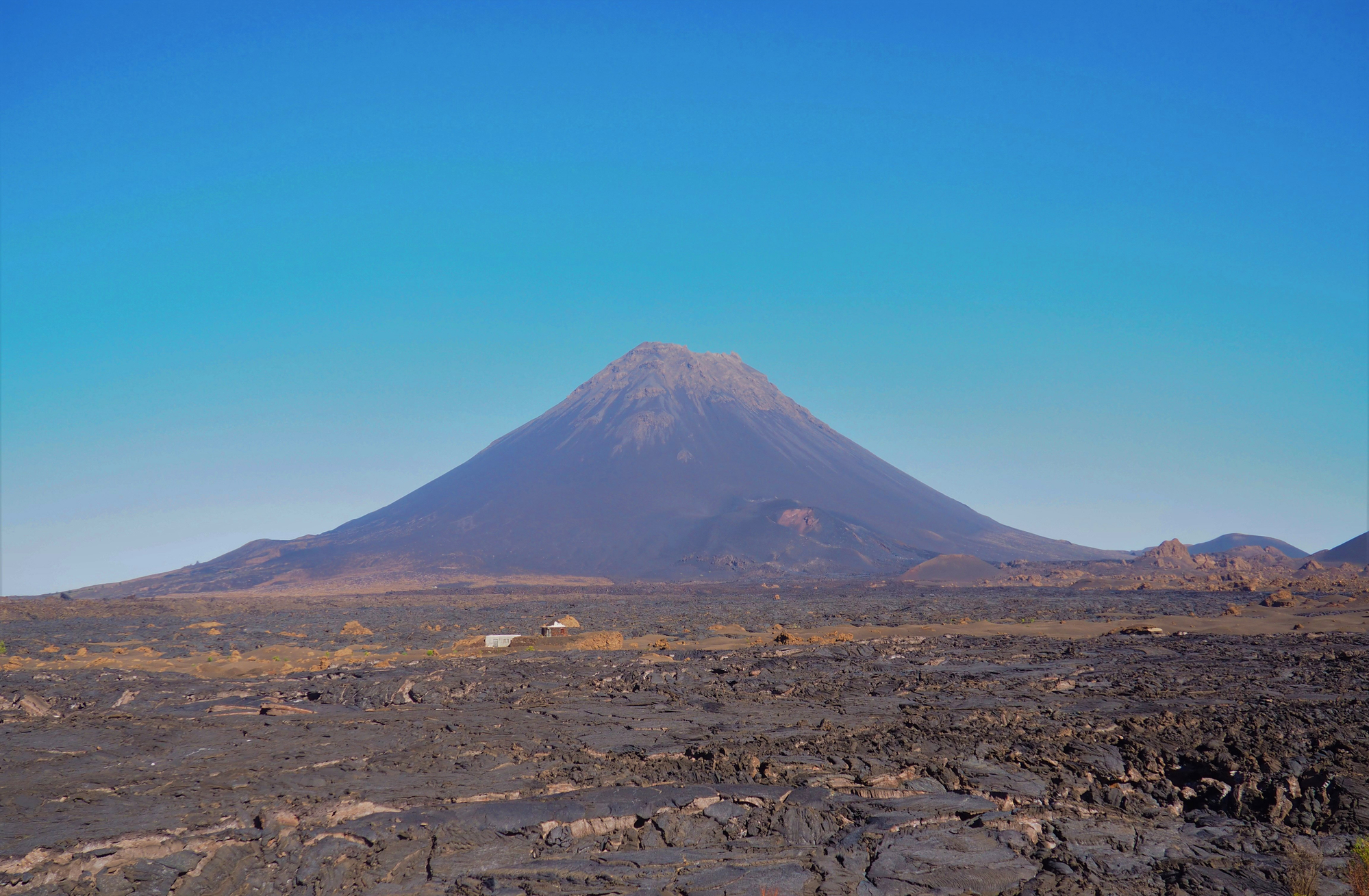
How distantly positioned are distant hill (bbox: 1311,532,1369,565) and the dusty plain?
87.8 meters

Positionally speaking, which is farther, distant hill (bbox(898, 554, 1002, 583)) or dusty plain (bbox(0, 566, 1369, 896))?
distant hill (bbox(898, 554, 1002, 583))

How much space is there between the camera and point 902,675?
18.8 metres

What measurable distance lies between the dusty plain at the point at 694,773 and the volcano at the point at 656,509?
83.6 metres

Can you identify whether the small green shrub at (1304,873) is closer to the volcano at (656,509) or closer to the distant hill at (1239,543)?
the volcano at (656,509)

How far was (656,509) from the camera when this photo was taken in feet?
441

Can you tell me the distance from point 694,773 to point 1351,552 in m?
111

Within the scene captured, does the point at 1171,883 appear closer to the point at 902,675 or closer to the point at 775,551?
the point at 902,675

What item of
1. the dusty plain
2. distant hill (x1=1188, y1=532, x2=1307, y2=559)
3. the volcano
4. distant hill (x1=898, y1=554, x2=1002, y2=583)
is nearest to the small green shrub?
the dusty plain

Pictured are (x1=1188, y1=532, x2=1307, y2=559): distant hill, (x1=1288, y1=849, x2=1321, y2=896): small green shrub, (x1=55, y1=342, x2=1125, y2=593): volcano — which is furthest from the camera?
(x1=1188, y1=532, x2=1307, y2=559): distant hill

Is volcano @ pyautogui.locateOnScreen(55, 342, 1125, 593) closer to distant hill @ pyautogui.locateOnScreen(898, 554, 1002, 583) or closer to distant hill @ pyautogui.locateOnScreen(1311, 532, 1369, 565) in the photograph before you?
distant hill @ pyautogui.locateOnScreen(898, 554, 1002, 583)

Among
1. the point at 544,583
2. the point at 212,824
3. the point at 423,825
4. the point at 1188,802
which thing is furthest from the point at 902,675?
the point at 544,583

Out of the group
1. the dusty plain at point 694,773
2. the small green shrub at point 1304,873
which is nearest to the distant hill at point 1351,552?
the dusty plain at point 694,773

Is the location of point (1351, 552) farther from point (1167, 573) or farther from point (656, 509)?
point (656, 509)

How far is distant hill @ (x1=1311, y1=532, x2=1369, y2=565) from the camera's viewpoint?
90438 millimetres
